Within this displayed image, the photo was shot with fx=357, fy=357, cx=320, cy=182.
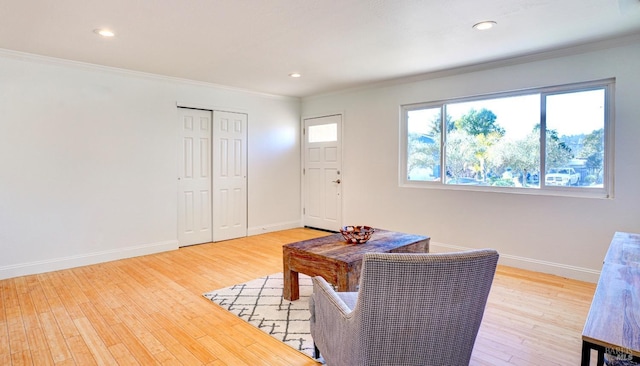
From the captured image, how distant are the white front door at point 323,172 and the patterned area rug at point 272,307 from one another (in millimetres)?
2434

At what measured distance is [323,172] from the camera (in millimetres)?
6105

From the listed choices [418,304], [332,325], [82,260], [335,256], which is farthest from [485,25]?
[82,260]

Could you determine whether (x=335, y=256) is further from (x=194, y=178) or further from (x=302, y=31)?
(x=194, y=178)

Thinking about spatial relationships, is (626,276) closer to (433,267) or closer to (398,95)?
(433,267)

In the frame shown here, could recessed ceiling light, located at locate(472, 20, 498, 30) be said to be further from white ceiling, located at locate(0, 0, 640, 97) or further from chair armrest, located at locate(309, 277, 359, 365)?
chair armrest, located at locate(309, 277, 359, 365)

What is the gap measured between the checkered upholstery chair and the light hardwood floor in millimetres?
812

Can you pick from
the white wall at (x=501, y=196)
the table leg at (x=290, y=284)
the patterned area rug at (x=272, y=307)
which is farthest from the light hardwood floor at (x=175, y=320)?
the table leg at (x=290, y=284)

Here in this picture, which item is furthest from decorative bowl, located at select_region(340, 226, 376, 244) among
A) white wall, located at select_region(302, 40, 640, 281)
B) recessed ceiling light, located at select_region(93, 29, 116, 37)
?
recessed ceiling light, located at select_region(93, 29, 116, 37)

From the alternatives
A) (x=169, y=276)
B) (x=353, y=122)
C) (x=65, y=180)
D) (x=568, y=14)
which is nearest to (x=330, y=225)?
(x=353, y=122)

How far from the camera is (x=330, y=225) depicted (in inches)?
238

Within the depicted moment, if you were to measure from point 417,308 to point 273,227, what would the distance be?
4852mm

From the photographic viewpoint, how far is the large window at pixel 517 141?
3518 millimetres

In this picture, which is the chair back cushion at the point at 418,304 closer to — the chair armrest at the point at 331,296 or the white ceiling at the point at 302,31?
the chair armrest at the point at 331,296

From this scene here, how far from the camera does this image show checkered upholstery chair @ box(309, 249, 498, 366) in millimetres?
1349
